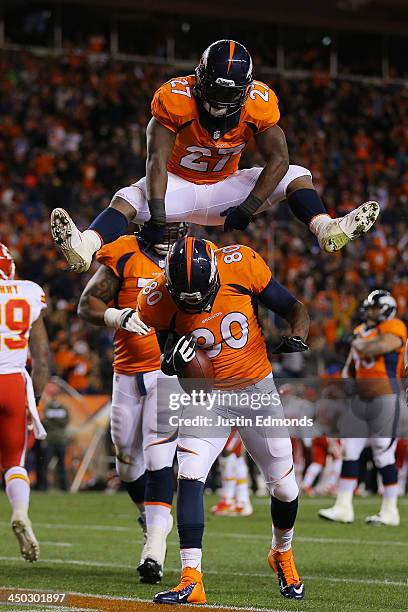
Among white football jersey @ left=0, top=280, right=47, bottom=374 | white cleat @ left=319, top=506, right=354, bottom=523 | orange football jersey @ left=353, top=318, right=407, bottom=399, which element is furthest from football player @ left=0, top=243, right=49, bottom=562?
orange football jersey @ left=353, top=318, right=407, bottom=399

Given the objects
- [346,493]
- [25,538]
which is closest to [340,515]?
[346,493]

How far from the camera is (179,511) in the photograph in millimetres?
5684

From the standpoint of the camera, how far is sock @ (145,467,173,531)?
6777mm

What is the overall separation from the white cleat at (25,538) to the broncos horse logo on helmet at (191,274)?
2.00 m

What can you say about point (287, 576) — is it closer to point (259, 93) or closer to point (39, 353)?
point (39, 353)

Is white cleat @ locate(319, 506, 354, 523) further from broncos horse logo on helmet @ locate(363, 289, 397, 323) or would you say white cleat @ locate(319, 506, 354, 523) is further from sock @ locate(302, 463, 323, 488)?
sock @ locate(302, 463, 323, 488)

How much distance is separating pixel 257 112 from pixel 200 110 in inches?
12.6

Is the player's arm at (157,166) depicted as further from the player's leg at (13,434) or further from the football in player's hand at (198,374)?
the player's leg at (13,434)

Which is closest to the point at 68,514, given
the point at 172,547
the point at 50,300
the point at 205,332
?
the point at 172,547

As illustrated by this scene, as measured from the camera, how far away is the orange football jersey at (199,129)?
21.1ft

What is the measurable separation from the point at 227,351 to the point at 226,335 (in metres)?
0.08

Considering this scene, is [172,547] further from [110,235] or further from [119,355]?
[110,235]

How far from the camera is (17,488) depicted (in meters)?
7.21

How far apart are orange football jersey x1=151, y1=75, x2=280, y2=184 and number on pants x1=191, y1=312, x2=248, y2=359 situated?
45.1 inches
